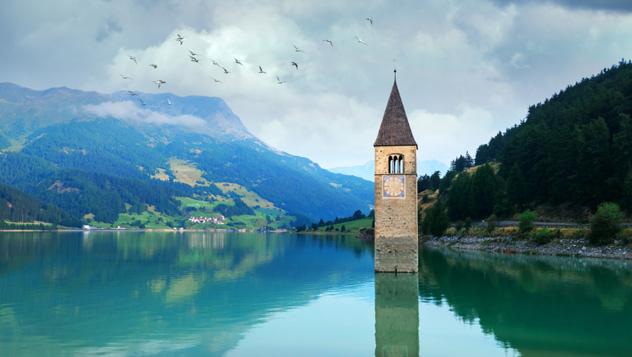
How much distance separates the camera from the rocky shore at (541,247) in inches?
2601

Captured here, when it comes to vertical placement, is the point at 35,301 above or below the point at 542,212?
below

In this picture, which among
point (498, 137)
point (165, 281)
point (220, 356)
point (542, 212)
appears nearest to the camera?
point (220, 356)

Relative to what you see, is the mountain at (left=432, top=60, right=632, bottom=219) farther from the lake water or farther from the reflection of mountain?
the reflection of mountain

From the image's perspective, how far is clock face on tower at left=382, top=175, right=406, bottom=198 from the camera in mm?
50456

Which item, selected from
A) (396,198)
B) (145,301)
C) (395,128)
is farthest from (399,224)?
(145,301)

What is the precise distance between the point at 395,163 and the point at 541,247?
111ft

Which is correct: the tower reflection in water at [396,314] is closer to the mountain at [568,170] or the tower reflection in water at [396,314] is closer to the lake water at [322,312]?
the lake water at [322,312]

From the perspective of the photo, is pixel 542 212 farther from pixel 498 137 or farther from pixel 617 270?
pixel 498 137

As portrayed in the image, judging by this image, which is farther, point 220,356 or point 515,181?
point 515,181

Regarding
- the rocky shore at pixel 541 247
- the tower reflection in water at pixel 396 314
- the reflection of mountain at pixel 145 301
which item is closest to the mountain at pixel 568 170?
the rocky shore at pixel 541 247

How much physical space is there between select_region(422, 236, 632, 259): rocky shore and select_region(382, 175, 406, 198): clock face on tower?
30276 mm

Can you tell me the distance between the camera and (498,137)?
615 feet

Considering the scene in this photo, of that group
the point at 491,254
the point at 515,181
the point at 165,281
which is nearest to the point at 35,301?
the point at 165,281

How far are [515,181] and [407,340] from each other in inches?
3057
